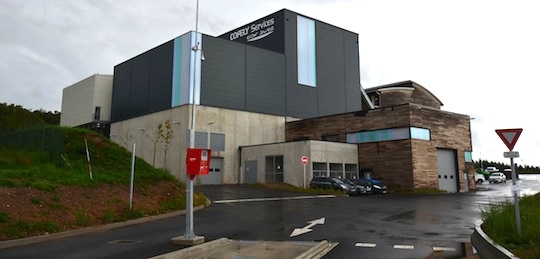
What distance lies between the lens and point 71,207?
14.6 m

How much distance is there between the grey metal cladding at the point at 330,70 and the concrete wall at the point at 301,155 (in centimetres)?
1353

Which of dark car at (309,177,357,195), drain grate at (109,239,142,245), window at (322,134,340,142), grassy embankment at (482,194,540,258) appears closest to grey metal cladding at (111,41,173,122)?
window at (322,134,340,142)

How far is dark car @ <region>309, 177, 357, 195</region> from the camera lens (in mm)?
31609

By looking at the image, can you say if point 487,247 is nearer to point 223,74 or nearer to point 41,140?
point 41,140

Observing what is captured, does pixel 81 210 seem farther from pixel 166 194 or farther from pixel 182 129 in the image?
pixel 182 129

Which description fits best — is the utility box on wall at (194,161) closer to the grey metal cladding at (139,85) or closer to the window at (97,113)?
the grey metal cladding at (139,85)

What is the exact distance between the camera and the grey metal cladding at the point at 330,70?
53812mm

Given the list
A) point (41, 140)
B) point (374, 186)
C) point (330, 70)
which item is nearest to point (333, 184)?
point (374, 186)

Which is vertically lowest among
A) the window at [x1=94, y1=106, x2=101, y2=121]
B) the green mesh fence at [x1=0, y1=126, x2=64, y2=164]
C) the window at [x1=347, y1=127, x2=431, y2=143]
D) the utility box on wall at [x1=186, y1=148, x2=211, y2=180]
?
the utility box on wall at [x1=186, y1=148, x2=211, y2=180]

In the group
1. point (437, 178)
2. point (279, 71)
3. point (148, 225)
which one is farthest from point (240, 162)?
point (148, 225)

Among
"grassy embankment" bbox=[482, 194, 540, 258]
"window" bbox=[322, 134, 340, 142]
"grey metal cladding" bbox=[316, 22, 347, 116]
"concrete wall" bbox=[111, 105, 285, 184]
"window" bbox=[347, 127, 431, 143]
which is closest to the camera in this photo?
"grassy embankment" bbox=[482, 194, 540, 258]

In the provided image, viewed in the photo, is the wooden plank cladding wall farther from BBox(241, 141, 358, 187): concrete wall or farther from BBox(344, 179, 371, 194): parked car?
BBox(344, 179, 371, 194): parked car

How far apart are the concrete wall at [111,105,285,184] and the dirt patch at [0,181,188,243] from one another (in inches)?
935

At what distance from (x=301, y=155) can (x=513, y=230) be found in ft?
93.3
